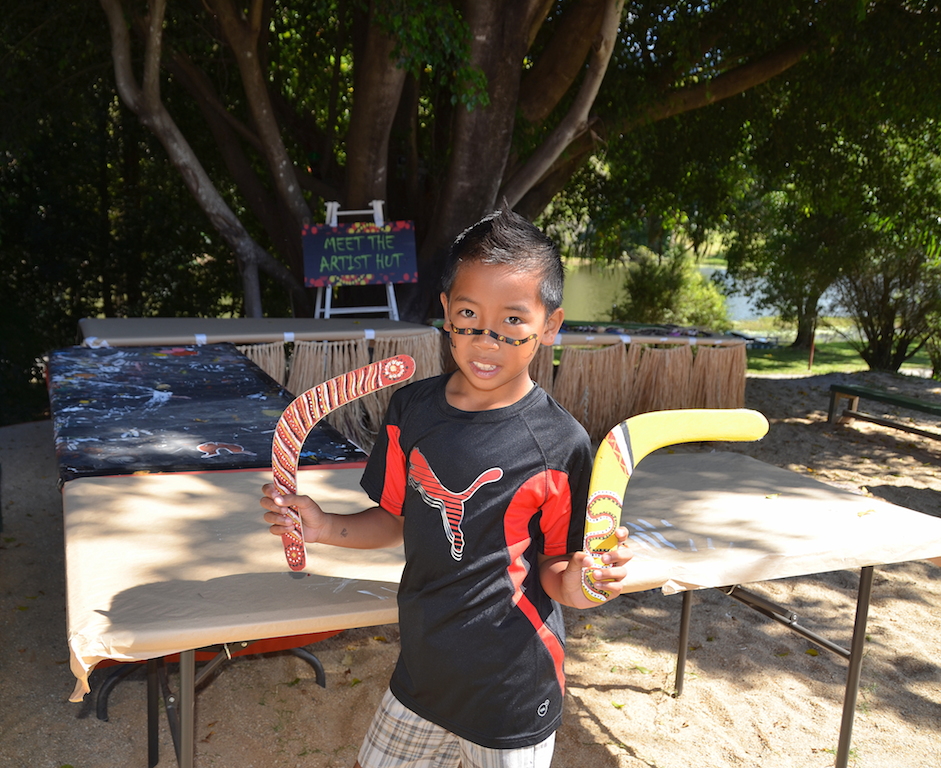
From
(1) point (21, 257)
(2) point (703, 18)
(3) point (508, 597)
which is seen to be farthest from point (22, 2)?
(3) point (508, 597)

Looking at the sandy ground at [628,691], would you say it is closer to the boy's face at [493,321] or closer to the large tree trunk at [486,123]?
the boy's face at [493,321]

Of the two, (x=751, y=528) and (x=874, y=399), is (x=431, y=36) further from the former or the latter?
(x=874, y=399)

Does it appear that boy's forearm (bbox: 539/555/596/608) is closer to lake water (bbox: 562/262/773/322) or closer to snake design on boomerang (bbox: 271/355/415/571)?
snake design on boomerang (bbox: 271/355/415/571)

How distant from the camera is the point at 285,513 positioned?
1.34 meters

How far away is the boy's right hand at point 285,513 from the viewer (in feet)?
Answer: 4.35

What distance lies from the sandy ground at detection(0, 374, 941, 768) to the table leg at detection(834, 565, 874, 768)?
0.26 metres

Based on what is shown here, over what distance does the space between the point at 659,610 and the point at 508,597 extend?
91.2 inches

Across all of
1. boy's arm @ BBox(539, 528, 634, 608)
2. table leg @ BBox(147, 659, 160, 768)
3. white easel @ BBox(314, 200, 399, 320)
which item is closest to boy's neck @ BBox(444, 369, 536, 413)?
boy's arm @ BBox(539, 528, 634, 608)

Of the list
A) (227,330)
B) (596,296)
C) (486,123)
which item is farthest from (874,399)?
(596,296)

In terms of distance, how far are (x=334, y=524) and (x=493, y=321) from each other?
46 centimetres

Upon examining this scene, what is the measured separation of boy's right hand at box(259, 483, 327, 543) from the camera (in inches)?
52.2

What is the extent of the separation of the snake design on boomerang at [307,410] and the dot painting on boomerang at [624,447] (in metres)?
0.36

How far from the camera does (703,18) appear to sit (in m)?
5.90

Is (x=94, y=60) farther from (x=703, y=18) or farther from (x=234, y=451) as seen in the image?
(x=234, y=451)
